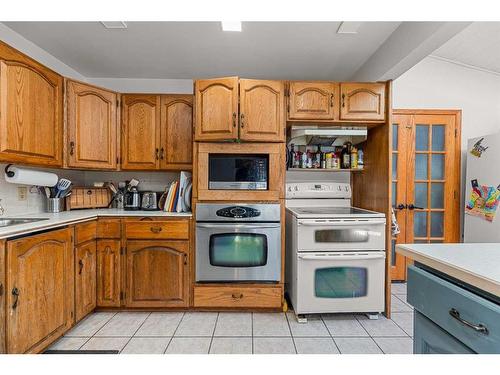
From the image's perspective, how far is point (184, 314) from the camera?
7.34 ft

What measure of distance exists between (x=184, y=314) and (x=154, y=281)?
1.27 feet

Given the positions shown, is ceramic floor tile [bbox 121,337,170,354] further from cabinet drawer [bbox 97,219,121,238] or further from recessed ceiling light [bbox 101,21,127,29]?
recessed ceiling light [bbox 101,21,127,29]

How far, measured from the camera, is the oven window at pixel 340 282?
6.98 ft

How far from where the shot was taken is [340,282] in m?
2.14

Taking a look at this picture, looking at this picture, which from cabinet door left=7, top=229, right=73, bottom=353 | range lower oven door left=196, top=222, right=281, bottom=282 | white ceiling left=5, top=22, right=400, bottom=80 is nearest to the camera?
cabinet door left=7, top=229, right=73, bottom=353

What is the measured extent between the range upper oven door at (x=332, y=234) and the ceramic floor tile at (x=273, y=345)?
678 millimetres

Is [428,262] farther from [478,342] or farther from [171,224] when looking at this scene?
[171,224]

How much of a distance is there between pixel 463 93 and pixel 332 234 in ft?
7.97

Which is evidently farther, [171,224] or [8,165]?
[171,224]

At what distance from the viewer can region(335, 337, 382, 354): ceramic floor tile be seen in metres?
1.74

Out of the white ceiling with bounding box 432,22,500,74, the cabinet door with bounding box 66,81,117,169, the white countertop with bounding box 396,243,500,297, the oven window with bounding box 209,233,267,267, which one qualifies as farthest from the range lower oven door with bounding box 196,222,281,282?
the white ceiling with bounding box 432,22,500,74

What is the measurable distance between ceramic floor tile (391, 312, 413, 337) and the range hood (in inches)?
62.9

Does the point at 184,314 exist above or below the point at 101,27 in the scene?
below
